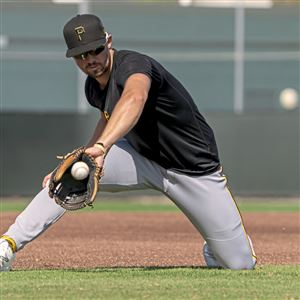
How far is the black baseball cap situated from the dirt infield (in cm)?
205

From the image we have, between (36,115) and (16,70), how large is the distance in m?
5.44

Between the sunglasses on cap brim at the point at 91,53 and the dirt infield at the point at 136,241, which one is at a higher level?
the sunglasses on cap brim at the point at 91,53

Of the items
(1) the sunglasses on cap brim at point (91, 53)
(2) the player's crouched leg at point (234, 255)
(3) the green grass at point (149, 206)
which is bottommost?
(3) the green grass at point (149, 206)

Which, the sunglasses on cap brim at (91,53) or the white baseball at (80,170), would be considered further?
the sunglasses on cap brim at (91,53)

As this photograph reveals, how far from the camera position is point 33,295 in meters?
5.51

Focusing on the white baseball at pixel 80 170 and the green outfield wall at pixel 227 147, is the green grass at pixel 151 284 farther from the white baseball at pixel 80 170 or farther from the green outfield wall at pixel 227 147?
the green outfield wall at pixel 227 147

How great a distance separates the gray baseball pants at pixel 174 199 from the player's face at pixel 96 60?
67cm

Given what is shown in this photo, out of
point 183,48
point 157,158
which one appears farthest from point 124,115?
point 183,48

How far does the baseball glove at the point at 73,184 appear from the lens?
5.92m

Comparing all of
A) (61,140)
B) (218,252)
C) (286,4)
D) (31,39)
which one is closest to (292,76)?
(286,4)

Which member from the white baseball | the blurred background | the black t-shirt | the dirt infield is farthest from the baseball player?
the blurred background

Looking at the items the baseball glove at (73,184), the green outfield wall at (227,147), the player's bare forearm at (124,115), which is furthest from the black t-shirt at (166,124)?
the green outfield wall at (227,147)

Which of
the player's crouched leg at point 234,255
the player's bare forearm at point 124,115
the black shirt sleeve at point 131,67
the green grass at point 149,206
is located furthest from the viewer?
the green grass at point 149,206

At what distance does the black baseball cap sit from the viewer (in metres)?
5.97
